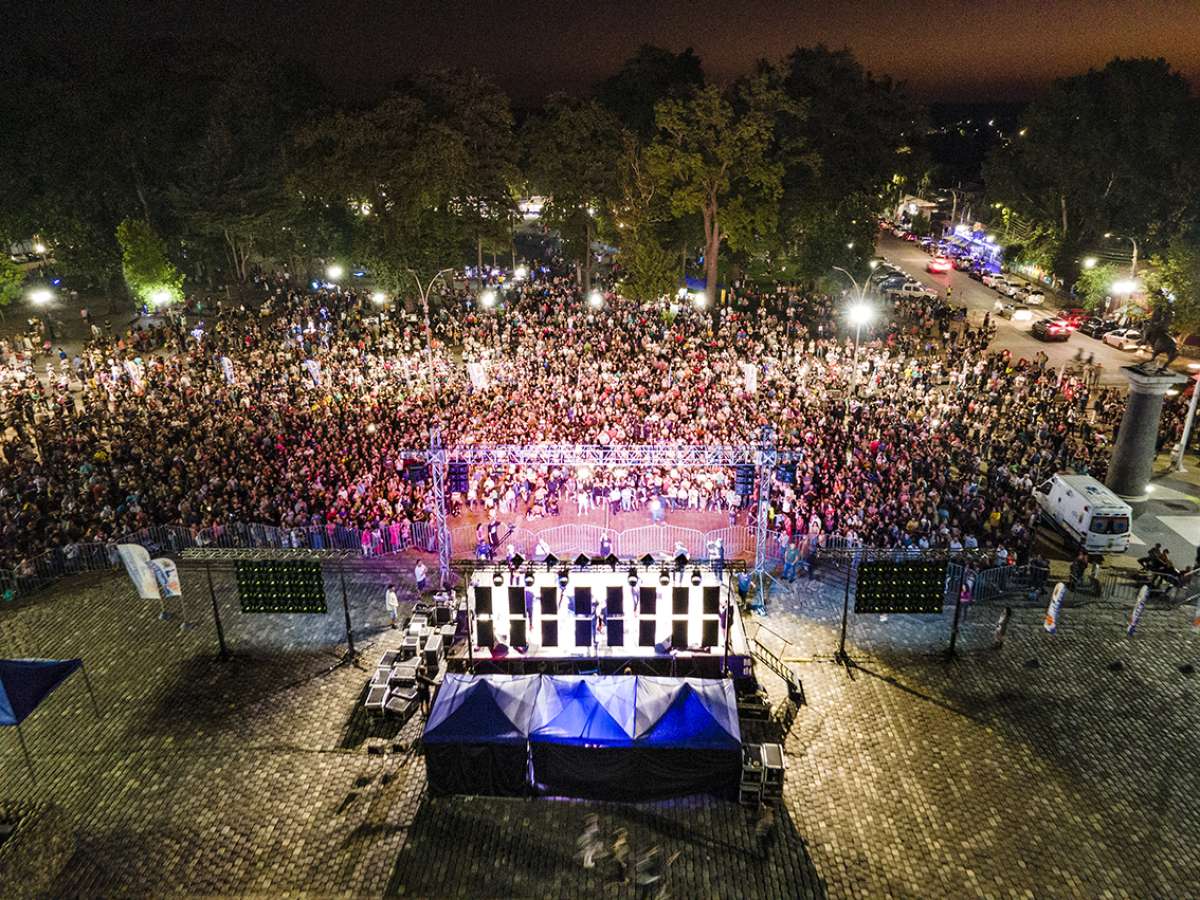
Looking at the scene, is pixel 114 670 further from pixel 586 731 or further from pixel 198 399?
pixel 198 399

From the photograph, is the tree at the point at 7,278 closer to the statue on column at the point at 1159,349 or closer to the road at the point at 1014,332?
the statue on column at the point at 1159,349

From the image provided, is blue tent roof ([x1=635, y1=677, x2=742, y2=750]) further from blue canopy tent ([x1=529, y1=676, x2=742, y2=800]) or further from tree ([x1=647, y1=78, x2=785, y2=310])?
tree ([x1=647, y1=78, x2=785, y2=310])

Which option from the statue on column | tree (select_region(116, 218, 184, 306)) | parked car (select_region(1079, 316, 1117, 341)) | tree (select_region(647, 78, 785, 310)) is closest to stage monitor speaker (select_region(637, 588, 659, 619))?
the statue on column

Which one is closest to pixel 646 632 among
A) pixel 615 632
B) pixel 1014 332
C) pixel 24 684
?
pixel 615 632

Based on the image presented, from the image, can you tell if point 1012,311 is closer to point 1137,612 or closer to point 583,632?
point 1137,612

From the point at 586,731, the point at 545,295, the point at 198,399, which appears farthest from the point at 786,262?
the point at 586,731

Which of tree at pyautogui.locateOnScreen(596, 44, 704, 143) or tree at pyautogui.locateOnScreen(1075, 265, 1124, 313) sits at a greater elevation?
tree at pyautogui.locateOnScreen(596, 44, 704, 143)

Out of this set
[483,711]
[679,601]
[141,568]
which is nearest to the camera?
[483,711]
